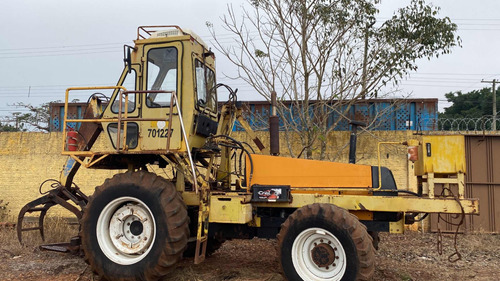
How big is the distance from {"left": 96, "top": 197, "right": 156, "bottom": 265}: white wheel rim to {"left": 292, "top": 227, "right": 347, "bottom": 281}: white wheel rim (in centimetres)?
184

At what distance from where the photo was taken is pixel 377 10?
29.3 ft

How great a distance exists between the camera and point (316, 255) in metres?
4.70

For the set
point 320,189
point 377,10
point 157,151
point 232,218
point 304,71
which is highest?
point 377,10

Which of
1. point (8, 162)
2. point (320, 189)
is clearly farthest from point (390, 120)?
point (8, 162)

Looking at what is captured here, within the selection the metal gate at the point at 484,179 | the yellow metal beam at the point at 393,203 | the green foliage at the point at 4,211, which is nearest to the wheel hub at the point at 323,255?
the yellow metal beam at the point at 393,203

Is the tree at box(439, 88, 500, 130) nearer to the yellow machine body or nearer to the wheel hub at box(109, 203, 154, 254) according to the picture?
the yellow machine body

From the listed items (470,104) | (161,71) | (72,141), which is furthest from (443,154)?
(470,104)

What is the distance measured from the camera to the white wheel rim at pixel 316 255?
464cm

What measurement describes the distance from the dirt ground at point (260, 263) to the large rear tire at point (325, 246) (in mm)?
736

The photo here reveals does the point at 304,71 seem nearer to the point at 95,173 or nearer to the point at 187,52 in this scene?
the point at 187,52

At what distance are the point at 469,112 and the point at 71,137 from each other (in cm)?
3736

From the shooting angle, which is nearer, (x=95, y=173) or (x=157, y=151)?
(x=157, y=151)

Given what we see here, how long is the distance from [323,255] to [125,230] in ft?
8.52

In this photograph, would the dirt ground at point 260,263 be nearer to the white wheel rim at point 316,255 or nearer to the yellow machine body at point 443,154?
the white wheel rim at point 316,255
